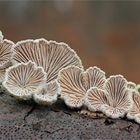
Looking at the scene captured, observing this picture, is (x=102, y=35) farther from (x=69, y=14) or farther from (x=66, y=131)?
(x=66, y=131)

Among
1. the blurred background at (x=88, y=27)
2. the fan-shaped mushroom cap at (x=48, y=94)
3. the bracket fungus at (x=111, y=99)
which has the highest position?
the blurred background at (x=88, y=27)

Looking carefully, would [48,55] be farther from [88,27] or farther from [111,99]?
[88,27]

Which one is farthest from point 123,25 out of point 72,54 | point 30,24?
point 72,54

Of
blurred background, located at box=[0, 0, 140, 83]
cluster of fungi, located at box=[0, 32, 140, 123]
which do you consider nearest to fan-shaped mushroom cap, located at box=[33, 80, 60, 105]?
cluster of fungi, located at box=[0, 32, 140, 123]

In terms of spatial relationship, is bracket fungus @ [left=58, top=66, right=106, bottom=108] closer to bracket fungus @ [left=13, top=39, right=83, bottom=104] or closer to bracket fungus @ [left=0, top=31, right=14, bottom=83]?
bracket fungus @ [left=13, top=39, right=83, bottom=104]

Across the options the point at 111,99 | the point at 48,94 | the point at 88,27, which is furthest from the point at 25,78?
the point at 88,27

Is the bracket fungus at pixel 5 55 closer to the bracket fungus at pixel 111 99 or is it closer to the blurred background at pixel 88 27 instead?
the bracket fungus at pixel 111 99

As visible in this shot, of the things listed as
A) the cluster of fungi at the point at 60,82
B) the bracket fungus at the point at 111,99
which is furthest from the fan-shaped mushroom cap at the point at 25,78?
the bracket fungus at the point at 111,99
